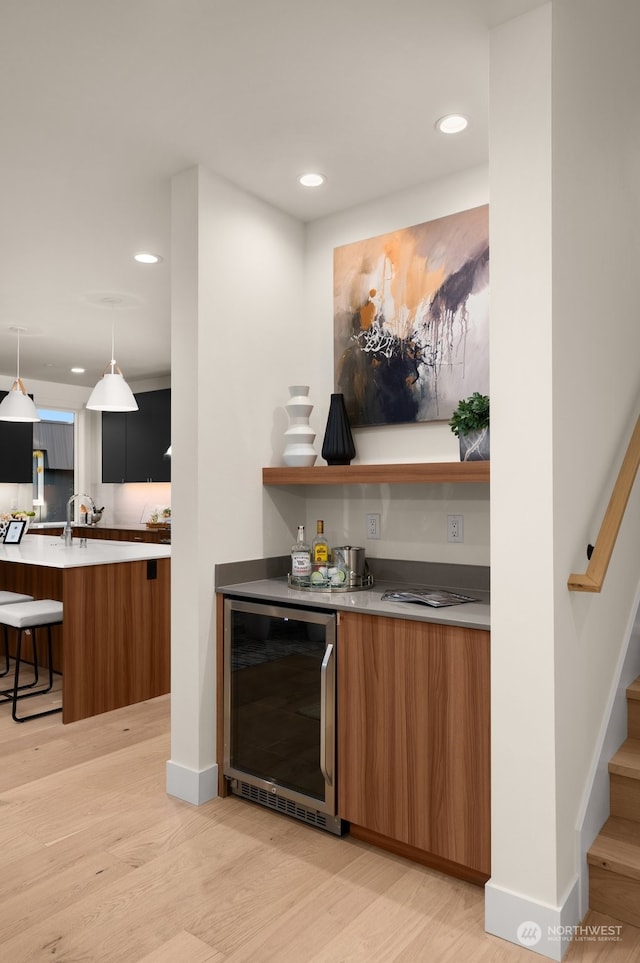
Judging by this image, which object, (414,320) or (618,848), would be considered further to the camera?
(414,320)

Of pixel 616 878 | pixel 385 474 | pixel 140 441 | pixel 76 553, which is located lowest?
pixel 616 878

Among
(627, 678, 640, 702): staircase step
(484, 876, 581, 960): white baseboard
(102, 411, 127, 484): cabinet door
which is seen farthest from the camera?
(102, 411, 127, 484): cabinet door

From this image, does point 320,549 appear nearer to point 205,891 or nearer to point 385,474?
point 385,474

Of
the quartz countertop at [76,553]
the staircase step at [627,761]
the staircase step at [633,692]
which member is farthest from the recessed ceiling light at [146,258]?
the staircase step at [627,761]

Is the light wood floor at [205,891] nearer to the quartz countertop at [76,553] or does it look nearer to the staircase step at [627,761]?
the staircase step at [627,761]

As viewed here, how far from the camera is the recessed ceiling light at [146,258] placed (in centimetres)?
373

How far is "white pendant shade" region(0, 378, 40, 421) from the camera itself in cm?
522

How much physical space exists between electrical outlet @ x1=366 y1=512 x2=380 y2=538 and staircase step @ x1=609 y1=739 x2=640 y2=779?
125 centimetres

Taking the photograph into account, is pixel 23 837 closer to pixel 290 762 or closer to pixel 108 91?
pixel 290 762

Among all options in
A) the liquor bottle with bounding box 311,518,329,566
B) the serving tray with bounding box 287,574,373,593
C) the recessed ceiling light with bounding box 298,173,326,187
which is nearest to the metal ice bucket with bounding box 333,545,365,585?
the serving tray with bounding box 287,574,373,593

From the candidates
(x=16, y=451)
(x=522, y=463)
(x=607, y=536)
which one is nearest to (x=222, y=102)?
(x=522, y=463)

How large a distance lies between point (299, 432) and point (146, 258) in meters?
1.64

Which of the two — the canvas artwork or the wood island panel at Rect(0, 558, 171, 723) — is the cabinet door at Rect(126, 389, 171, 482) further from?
the canvas artwork

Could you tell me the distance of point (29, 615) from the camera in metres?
3.83
